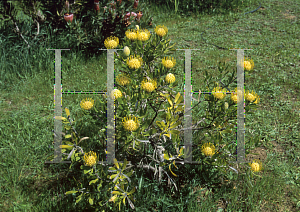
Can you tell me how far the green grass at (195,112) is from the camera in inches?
76.0

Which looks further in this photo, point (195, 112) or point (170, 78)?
point (195, 112)

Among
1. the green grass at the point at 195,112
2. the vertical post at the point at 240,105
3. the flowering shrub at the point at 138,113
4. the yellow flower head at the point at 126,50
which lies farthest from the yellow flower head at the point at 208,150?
the yellow flower head at the point at 126,50

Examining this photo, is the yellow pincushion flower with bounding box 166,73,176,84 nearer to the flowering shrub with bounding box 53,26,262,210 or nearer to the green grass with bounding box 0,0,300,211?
the flowering shrub with bounding box 53,26,262,210

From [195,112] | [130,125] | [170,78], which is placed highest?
[170,78]

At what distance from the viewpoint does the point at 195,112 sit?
297 centimetres

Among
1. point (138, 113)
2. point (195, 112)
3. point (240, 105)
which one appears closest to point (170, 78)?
point (138, 113)

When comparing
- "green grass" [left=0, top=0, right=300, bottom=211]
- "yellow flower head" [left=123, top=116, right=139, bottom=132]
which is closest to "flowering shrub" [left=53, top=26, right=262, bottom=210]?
"yellow flower head" [left=123, top=116, right=139, bottom=132]

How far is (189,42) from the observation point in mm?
4766

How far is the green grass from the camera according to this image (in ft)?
6.34

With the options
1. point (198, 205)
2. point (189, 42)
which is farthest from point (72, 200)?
point (189, 42)

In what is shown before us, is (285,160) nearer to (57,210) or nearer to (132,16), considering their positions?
(57,210)

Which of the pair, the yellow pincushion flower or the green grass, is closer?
the yellow pincushion flower

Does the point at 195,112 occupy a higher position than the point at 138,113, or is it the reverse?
the point at 138,113

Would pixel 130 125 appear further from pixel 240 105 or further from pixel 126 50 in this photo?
pixel 240 105
